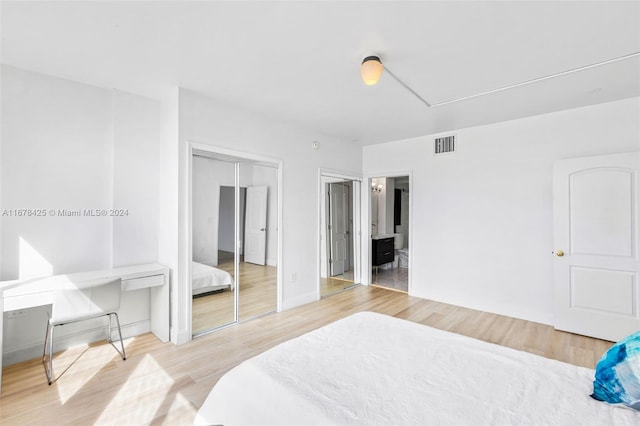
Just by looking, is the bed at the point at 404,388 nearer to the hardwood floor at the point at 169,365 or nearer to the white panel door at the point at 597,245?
the hardwood floor at the point at 169,365

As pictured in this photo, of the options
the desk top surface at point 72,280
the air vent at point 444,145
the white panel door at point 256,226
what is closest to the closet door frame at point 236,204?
the white panel door at point 256,226

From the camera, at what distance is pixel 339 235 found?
218 inches

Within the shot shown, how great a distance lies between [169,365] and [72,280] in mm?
1208

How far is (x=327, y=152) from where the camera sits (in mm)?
4867

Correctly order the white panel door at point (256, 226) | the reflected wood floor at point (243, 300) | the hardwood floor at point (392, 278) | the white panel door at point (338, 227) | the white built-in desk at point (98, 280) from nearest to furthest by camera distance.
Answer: the white built-in desk at point (98, 280), the reflected wood floor at point (243, 300), the white panel door at point (256, 226), the white panel door at point (338, 227), the hardwood floor at point (392, 278)

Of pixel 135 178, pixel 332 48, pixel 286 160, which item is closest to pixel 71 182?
pixel 135 178

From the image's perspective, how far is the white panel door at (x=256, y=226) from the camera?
3.81m

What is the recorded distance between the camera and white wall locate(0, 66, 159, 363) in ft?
8.77

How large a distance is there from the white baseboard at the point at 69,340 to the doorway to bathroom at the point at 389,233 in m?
3.88

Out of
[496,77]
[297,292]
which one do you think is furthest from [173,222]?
[496,77]

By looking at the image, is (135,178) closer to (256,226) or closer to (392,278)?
(256,226)

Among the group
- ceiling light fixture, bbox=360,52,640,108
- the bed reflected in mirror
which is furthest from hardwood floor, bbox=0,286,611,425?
ceiling light fixture, bbox=360,52,640,108

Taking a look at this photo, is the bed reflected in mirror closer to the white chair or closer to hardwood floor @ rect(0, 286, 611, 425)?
hardwood floor @ rect(0, 286, 611, 425)

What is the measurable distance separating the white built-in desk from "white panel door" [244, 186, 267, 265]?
1.02 metres
